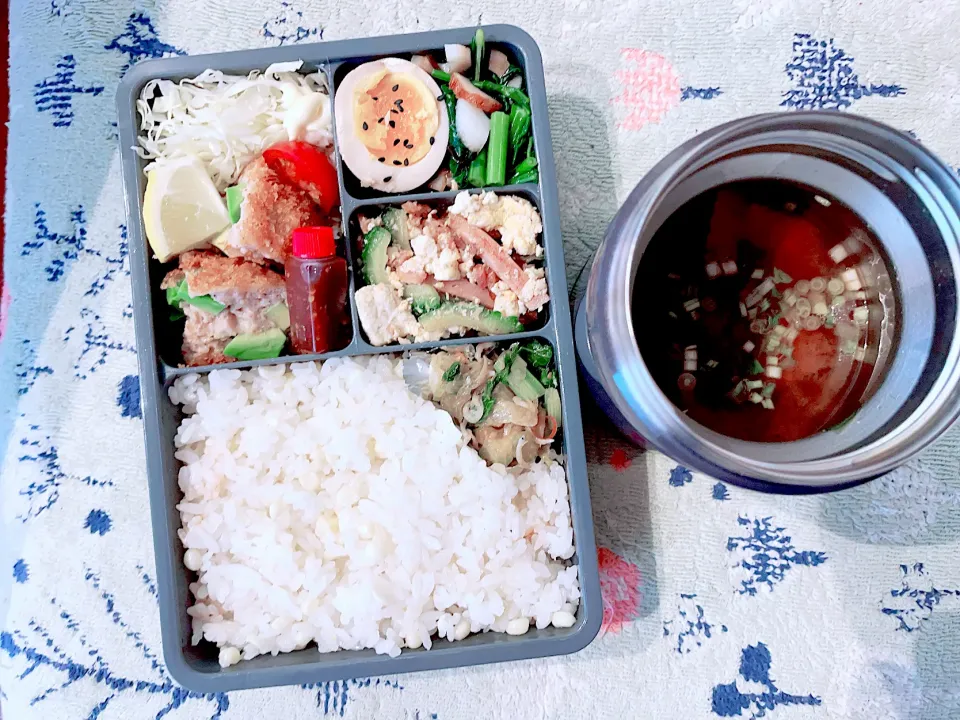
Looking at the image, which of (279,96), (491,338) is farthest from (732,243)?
(279,96)

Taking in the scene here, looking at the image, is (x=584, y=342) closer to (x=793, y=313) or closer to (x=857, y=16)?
(x=793, y=313)

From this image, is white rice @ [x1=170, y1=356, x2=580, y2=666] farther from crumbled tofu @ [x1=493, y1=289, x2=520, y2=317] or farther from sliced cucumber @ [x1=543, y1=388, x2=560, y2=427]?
crumbled tofu @ [x1=493, y1=289, x2=520, y2=317]

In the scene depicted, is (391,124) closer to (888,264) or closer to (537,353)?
(537,353)

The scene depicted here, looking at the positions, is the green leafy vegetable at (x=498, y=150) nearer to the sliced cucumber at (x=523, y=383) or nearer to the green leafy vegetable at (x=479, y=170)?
the green leafy vegetable at (x=479, y=170)

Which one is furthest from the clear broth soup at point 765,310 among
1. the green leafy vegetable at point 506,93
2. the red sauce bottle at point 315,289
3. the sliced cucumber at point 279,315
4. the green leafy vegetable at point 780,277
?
the sliced cucumber at point 279,315

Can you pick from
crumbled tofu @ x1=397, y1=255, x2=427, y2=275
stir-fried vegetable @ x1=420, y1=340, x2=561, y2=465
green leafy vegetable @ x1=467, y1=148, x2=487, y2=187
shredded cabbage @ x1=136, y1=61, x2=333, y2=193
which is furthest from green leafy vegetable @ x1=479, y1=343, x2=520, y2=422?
shredded cabbage @ x1=136, y1=61, x2=333, y2=193
